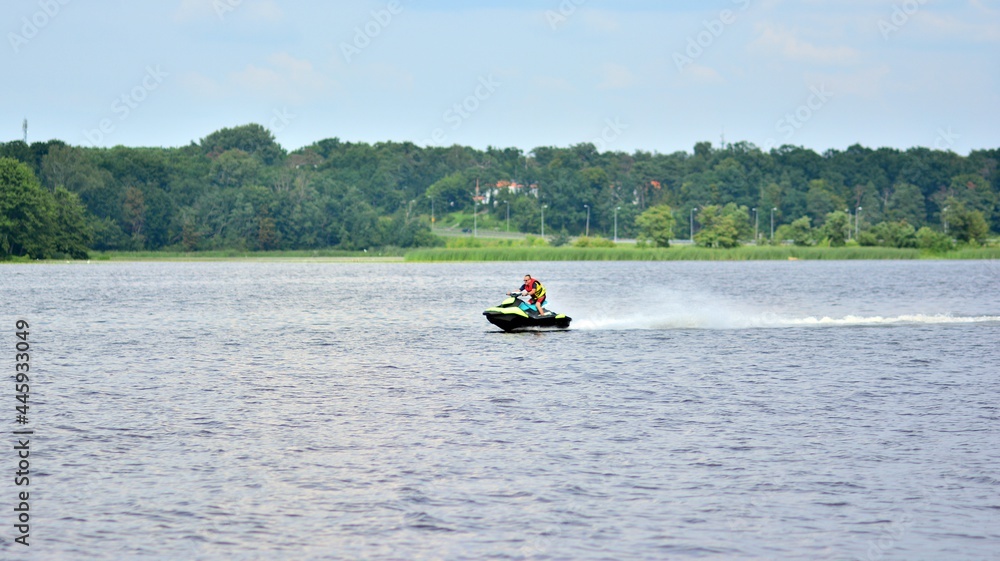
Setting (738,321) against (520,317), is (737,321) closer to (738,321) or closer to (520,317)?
(738,321)

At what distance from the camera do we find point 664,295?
272ft

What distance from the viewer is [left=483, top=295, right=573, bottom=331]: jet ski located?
46.0 metres

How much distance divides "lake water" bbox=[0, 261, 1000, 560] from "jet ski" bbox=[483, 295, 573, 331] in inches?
34.6

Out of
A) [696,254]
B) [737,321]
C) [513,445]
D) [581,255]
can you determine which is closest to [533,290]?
[737,321]

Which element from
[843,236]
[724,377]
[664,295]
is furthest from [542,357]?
[843,236]

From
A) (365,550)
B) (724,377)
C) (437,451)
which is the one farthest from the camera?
(724,377)

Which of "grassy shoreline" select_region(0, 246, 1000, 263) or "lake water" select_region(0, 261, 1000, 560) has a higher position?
"grassy shoreline" select_region(0, 246, 1000, 263)

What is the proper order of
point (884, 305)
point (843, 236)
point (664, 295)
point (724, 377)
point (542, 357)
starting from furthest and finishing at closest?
point (843, 236) → point (664, 295) → point (884, 305) → point (542, 357) → point (724, 377)

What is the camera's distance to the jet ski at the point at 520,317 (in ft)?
151

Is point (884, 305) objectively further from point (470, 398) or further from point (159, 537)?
point (159, 537)

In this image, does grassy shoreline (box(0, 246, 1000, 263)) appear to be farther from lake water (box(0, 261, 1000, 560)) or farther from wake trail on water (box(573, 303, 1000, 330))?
lake water (box(0, 261, 1000, 560))

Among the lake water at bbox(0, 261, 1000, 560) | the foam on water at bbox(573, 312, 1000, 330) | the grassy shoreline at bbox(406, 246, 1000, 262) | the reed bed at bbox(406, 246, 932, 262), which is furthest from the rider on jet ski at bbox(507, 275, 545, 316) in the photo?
the grassy shoreline at bbox(406, 246, 1000, 262)

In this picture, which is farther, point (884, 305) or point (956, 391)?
point (884, 305)

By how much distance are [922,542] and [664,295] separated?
66.8 meters
